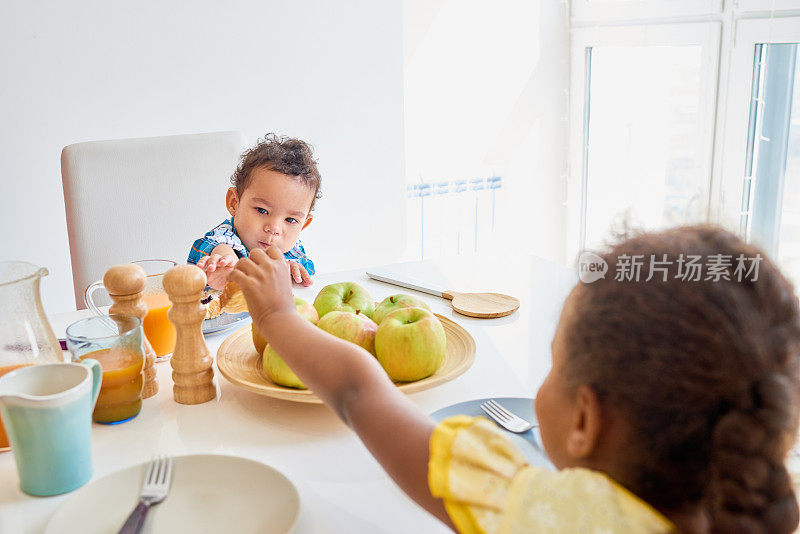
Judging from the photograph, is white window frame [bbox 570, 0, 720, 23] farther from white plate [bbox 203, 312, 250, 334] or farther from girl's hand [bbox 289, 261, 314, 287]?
white plate [bbox 203, 312, 250, 334]

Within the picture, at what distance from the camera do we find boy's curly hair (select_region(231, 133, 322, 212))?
5.33ft

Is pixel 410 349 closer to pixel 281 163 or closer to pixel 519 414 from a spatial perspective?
pixel 519 414

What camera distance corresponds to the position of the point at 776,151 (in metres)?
2.01

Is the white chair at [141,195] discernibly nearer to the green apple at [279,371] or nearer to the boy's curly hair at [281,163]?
the boy's curly hair at [281,163]

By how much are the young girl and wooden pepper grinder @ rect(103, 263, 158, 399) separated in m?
0.50

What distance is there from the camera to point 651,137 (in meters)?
2.54

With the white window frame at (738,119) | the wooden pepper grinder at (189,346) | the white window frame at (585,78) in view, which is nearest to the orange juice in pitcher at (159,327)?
the wooden pepper grinder at (189,346)

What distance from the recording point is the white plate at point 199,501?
0.69 m

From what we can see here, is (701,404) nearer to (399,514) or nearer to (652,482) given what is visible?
(652,482)

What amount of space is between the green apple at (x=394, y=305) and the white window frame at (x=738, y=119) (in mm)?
1320

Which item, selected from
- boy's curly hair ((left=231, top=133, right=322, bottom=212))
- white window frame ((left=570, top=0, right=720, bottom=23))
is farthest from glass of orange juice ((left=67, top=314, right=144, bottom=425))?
white window frame ((left=570, top=0, right=720, bottom=23))

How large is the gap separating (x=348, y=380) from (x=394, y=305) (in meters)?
0.32

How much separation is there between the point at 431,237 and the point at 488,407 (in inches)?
87.6

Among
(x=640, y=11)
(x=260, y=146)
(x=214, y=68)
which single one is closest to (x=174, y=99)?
(x=214, y=68)
